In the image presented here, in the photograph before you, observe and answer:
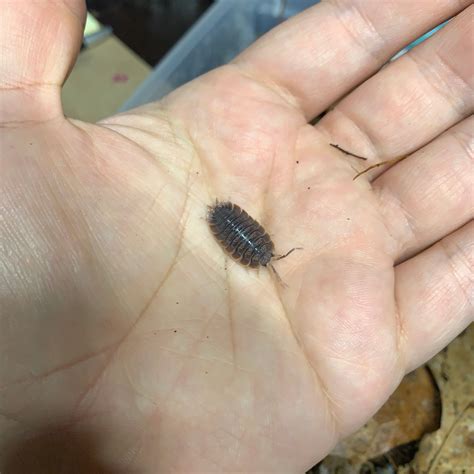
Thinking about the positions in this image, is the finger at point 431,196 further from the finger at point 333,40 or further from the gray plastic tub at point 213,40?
the gray plastic tub at point 213,40

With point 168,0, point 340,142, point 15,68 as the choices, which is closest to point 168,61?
point 168,0

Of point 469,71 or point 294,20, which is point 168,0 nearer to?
point 294,20

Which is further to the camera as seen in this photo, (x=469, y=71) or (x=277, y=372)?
(x=469, y=71)

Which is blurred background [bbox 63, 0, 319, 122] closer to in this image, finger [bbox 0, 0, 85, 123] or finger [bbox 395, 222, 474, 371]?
finger [bbox 0, 0, 85, 123]

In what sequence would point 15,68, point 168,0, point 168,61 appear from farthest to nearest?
point 168,0
point 168,61
point 15,68

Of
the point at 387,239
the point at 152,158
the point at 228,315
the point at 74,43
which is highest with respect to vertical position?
the point at 74,43

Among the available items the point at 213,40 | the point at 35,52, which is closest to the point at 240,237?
the point at 35,52

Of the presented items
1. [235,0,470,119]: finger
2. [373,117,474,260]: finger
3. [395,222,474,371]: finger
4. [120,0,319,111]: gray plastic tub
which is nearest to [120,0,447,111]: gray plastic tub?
[120,0,319,111]: gray plastic tub

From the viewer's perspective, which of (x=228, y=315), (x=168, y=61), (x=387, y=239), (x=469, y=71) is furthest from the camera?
(x=168, y=61)

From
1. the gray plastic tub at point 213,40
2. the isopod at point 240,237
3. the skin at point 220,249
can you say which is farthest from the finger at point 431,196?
the gray plastic tub at point 213,40
